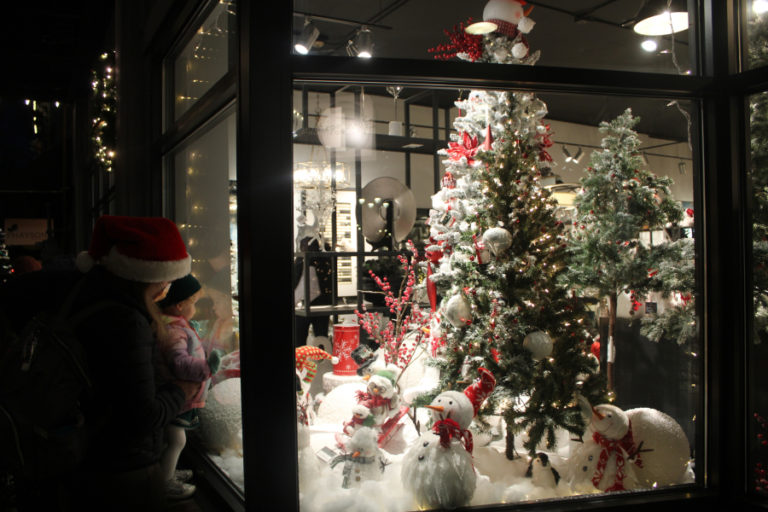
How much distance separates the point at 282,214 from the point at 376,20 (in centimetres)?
102

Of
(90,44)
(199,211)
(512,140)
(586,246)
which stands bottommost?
(586,246)

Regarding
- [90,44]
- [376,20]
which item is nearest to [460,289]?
[376,20]

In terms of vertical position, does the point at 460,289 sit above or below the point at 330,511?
above

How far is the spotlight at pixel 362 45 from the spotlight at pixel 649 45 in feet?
4.27

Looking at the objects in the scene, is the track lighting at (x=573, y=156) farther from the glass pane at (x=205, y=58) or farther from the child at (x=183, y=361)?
the child at (x=183, y=361)

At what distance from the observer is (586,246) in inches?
118

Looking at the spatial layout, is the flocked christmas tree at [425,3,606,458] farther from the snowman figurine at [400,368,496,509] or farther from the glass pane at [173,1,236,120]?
the glass pane at [173,1,236,120]

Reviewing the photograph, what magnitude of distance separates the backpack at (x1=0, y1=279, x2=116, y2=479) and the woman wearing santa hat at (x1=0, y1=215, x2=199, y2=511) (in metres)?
0.04

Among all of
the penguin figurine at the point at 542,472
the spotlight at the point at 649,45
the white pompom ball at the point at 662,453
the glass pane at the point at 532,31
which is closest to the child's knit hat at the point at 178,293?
the glass pane at the point at 532,31

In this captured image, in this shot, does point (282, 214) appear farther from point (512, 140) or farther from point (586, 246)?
point (586, 246)

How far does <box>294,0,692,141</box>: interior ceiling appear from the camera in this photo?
2.74 metres

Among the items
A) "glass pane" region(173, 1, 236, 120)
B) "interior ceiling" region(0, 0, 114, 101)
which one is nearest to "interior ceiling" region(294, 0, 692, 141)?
"glass pane" region(173, 1, 236, 120)

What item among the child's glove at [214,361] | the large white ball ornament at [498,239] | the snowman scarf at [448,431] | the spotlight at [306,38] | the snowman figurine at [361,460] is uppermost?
the spotlight at [306,38]

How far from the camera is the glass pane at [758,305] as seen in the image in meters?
2.72
